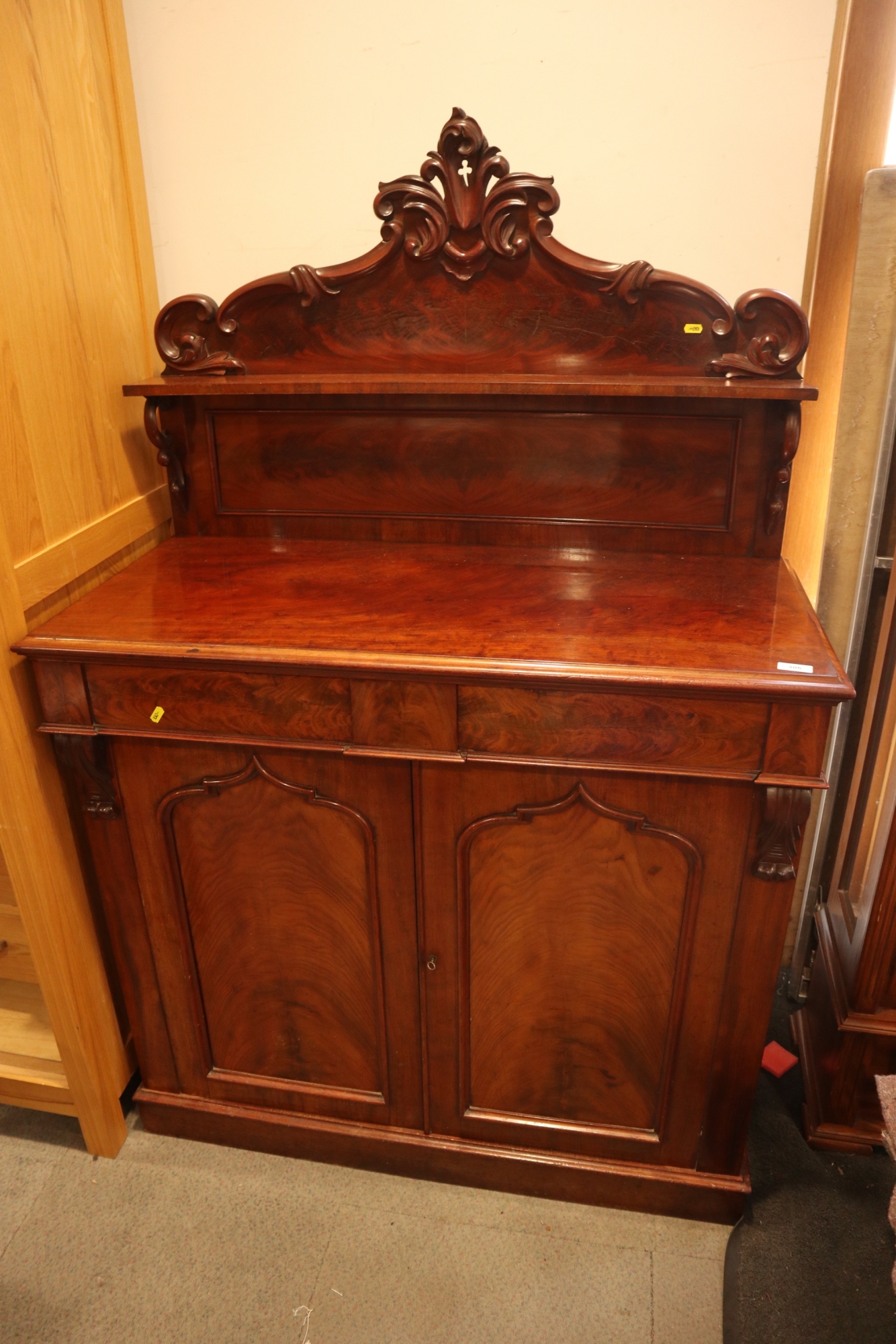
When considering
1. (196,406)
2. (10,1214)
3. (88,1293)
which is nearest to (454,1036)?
(88,1293)

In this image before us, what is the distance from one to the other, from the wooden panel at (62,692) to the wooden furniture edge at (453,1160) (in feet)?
2.71

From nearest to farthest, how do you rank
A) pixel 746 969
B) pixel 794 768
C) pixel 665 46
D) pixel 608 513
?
pixel 794 768, pixel 746 969, pixel 665 46, pixel 608 513

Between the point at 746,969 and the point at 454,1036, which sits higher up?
the point at 746,969

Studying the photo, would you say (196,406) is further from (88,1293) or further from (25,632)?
(88,1293)

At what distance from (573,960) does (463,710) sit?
0.48 m

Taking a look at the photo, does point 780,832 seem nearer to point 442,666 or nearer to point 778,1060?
point 442,666

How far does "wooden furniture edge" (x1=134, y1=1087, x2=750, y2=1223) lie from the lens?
62.6 inches

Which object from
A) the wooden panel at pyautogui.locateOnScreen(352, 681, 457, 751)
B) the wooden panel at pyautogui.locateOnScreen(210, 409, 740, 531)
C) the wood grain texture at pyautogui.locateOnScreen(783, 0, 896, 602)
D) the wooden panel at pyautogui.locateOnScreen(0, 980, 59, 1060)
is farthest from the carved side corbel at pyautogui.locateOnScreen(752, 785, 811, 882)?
the wooden panel at pyautogui.locateOnScreen(0, 980, 59, 1060)

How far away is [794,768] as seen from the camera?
1226 mm

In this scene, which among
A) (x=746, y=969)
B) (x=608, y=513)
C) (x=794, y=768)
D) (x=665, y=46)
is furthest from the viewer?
(x=608, y=513)

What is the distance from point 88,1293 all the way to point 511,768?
1.16m

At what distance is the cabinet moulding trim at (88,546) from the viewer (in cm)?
141

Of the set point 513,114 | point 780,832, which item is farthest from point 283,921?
point 513,114

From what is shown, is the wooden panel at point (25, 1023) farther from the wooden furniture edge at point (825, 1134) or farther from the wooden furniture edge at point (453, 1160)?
the wooden furniture edge at point (825, 1134)
